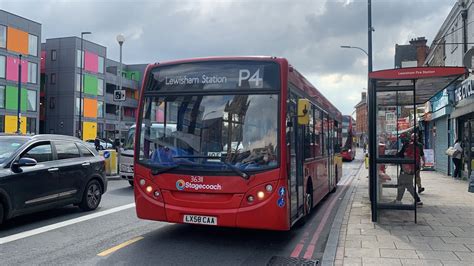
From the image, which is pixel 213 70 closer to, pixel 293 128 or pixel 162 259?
pixel 293 128

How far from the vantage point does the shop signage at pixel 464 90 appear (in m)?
15.0

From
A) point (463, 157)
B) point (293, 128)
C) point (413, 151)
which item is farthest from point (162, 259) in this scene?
point (463, 157)

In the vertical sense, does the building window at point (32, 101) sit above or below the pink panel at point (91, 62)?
below

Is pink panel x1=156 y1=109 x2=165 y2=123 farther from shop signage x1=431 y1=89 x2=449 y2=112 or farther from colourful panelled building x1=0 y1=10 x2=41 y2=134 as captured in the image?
colourful panelled building x1=0 y1=10 x2=41 y2=134

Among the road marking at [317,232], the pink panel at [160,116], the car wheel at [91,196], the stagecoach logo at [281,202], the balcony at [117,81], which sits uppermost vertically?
the balcony at [117,81]

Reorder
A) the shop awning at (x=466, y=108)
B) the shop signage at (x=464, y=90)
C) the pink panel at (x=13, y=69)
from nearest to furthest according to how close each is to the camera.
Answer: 1. the shop awning at (x=466, y=108)
2. the shop signage at (x=464, y=90)
3. the pink panel at (x=13, y=69)

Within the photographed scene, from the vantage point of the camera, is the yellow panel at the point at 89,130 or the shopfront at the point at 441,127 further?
the yellow panel at the point at 89,130

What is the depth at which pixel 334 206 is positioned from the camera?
11.6m

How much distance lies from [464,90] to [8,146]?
14918 mm

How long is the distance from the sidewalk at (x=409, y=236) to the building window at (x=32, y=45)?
47097mm

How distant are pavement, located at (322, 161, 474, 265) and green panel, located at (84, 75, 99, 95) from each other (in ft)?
176

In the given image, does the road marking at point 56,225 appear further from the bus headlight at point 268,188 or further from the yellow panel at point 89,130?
the yellow panel at point 89,130

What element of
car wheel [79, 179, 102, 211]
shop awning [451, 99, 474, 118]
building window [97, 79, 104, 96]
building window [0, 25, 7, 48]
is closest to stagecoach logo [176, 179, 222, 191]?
car wheel [79, 179, 102, 211]

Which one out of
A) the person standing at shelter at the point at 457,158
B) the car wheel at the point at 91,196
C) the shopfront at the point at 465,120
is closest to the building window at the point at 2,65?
the car wheel at the point at 91,196
